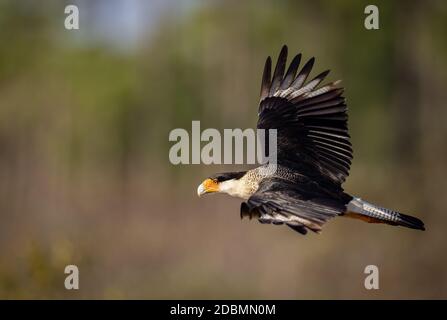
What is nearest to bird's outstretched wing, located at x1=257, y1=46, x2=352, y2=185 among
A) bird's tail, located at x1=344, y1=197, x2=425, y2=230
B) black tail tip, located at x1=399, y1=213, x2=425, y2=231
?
bird's tail, located at x1=344, y1=197, x2=425, y2=230

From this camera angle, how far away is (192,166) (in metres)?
17.6

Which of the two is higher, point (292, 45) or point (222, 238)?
point (292, 45)

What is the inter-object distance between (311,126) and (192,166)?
11272mm

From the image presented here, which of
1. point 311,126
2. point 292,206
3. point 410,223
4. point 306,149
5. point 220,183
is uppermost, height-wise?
point 311,126

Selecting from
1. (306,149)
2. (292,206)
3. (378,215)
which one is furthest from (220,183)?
(292,206)

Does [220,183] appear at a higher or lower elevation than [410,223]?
higher

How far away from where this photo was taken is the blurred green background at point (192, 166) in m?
12.4

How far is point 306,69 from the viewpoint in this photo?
262 inches

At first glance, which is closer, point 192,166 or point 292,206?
point 292,206

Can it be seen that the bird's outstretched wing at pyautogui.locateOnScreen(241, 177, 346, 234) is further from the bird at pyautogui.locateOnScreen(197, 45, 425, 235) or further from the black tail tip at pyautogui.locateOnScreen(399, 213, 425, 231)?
the black tail tip at pyautogui.locateOnScreen(399, 213, 425, 231)

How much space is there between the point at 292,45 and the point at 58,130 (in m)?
6.23

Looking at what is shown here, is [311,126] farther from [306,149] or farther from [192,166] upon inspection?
[192,166]

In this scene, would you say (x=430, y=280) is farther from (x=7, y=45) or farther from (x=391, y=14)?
(x=7, y=45)

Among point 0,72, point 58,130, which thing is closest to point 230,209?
point 58,130
